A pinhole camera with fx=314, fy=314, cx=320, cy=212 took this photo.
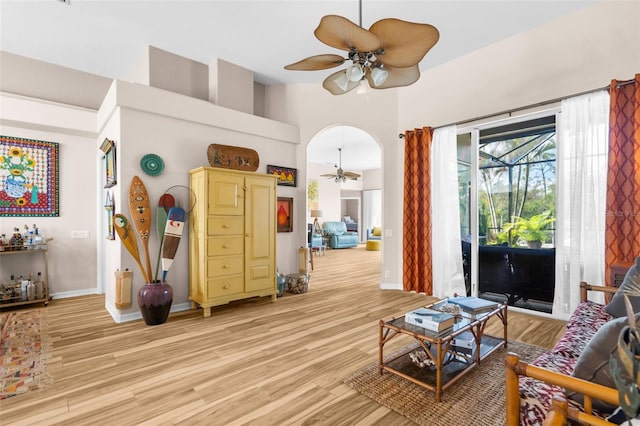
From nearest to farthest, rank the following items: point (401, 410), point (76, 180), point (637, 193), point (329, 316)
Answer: point (401, 410)
point (637, 193)
point (329, 316)
point (76, 180)

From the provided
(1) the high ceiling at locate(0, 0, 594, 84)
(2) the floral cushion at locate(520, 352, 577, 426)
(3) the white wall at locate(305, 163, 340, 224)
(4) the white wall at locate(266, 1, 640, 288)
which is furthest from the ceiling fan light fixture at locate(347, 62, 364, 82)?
(3) the white wall at locate(305, 163, 340, 224)

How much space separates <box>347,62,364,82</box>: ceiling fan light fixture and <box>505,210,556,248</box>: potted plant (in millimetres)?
3131

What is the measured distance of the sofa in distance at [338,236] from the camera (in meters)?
11.2

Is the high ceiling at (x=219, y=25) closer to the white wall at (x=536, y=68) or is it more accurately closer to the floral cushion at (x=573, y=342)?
the white wall at (x=536, y=68)

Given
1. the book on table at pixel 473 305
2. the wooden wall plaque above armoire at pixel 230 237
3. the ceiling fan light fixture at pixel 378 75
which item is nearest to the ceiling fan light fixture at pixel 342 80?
the ceiling fan light fixture at pixel 378 75

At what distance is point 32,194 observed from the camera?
14.4 feet

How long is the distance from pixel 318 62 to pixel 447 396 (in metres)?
2.67

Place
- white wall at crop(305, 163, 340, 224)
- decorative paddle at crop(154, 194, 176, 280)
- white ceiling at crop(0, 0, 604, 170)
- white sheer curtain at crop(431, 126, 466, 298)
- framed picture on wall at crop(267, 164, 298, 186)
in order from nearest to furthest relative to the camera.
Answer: white ceiling at crop(0, 0, 604, 170) → decorative paddle at crop(154, 194, 176, 280) → white sheer curtain at crop(431, 126, 466, 298) → framed picture on wall at crop(267, 164, 298, 186) → white wall at crop(305, 163, 340, 224)

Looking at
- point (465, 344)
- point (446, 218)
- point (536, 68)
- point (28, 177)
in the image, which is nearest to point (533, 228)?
point (446, 218)

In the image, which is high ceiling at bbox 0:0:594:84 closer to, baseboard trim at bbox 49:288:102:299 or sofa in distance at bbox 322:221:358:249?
baseboard trim at bbox 49:288:102:299

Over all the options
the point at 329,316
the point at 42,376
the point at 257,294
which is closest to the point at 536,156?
the point at 329,316

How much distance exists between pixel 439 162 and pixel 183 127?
3610 mm

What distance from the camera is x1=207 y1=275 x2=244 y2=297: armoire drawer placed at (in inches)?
151

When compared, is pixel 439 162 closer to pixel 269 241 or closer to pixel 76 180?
pixel 269 241
